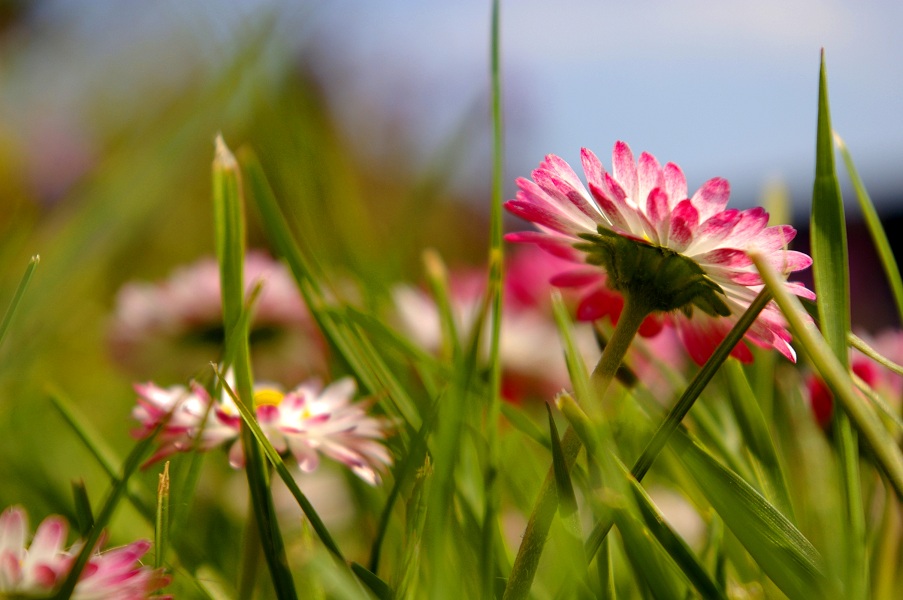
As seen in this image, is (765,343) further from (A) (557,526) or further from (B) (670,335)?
(B) (670,335)

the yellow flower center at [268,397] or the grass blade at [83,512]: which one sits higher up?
the grass blade at [83,512]

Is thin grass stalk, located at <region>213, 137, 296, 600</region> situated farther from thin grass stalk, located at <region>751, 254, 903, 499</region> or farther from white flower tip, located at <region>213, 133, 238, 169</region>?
thin grass stalk, located at <region>751, 254, 903, 499</region>

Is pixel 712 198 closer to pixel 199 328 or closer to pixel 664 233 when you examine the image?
pixel 664 233

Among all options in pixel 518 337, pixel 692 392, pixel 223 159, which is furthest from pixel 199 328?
pixel 692 392

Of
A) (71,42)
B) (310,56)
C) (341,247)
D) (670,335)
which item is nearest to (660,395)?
(670,335)

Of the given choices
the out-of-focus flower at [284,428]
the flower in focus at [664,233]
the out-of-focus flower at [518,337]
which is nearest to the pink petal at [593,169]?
the flower in focus at [664,233]

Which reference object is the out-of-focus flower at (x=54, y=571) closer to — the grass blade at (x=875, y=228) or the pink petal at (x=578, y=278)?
the pink petal at (x=578, y=278)
